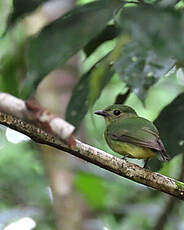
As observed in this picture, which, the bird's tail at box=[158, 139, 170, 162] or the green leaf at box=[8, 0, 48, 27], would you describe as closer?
the green leaf at box=[8, 0, 48, 27]

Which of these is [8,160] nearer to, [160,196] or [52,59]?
[160,196]

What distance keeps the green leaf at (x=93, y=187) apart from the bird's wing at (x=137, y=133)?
102cm

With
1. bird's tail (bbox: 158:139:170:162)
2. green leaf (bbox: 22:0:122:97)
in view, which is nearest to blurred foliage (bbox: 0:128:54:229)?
bird's tail (bbox: 158:139:170:162)

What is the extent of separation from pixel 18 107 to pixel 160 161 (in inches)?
60.6

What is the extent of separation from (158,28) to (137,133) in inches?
73.6

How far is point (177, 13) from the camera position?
152 centimetres

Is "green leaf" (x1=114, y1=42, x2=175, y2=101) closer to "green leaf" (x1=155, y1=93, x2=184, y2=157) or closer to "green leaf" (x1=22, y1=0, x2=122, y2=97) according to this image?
"green leaf" (x1=22, y1=0, x2=122, y2=97)

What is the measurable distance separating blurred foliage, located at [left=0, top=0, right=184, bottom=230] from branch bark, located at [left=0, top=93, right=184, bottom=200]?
0.15m

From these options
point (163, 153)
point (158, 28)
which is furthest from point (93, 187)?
point (158, 28)

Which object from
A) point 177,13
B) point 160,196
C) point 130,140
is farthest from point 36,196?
point 177,13

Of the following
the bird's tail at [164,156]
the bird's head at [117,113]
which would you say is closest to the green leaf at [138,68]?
the bird's tail at [164,156]

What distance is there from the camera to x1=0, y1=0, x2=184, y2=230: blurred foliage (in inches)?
59.2

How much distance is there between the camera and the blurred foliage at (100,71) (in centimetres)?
150

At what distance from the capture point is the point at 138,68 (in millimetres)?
1968
